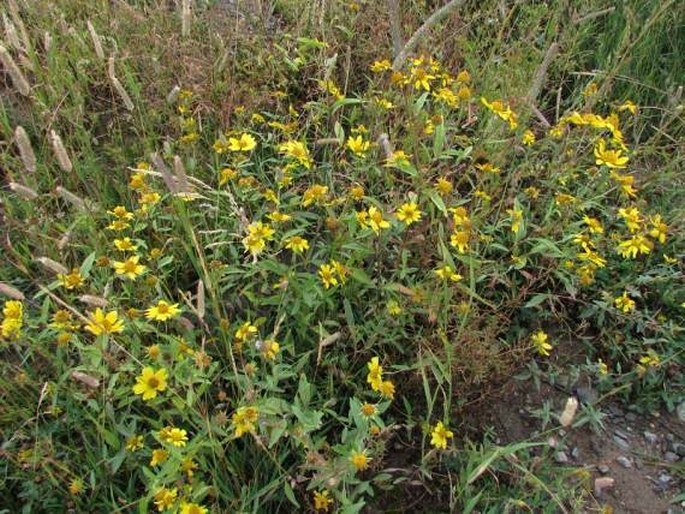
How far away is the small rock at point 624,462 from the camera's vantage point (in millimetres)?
1890

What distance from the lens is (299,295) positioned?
1738 mm

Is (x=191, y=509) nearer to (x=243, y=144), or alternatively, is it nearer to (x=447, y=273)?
(x=447, y=273)

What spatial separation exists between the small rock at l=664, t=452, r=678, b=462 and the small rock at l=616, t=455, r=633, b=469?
0.14 metres

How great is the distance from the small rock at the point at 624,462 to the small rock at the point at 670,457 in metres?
0.14

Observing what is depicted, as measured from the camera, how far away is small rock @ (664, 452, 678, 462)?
1939mm

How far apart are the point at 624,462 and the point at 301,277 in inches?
45.0

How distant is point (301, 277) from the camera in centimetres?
179

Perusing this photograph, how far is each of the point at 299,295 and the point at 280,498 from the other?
0.54m

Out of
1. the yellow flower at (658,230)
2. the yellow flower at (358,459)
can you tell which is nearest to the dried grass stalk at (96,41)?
the yellow flower at (358,459)

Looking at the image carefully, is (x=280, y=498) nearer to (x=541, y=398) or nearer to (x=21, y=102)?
(x=541, y=398)

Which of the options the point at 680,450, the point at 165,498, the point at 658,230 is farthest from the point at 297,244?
the point at 680,450

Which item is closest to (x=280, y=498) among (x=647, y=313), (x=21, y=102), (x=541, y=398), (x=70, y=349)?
(x=70, y=349)

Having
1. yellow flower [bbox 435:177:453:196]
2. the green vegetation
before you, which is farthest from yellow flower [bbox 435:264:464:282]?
yellow flower [bbox 435:177:453:196]

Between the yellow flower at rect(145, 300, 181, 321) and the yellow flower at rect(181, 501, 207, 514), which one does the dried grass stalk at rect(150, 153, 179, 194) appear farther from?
the yellow flower at rect(181, 501, 207, 514)
